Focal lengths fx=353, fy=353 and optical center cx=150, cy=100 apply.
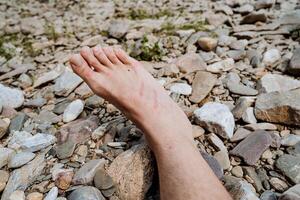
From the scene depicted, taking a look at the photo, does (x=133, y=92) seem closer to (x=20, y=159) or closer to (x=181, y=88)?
(x=181, y=88)

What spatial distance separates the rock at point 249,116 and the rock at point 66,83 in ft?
3.46

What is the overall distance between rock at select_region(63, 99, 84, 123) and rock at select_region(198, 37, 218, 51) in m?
0.97

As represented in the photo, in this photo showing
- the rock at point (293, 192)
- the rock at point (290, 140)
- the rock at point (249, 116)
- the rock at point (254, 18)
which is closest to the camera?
the rock at point (293, 192)

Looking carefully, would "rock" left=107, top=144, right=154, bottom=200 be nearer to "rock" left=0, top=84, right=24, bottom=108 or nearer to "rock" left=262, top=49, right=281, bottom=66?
"rock" left=0, top=84, right=24, bottom=108

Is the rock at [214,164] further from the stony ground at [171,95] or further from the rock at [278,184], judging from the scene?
the rock at [278,184]

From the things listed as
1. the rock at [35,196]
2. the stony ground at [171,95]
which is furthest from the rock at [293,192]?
the rock at [35,196]

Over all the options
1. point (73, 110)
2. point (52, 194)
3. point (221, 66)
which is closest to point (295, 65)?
point (221, 66)

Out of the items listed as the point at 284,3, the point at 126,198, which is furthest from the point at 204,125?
the point at 284,3

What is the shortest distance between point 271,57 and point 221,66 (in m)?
0.33

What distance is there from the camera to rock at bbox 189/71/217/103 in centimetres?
199

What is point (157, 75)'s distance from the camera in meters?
2.26

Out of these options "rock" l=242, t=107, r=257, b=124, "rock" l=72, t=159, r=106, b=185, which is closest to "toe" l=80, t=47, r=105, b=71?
"rock" l=72, t=159, r=106, b=185

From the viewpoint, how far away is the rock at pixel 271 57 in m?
2.23

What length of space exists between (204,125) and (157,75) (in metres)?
0.64
